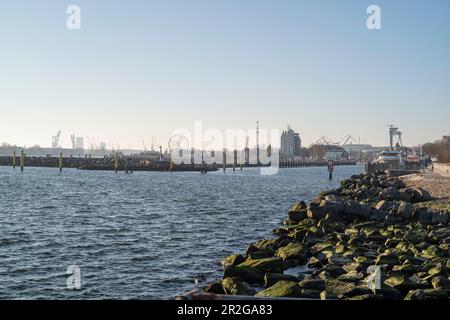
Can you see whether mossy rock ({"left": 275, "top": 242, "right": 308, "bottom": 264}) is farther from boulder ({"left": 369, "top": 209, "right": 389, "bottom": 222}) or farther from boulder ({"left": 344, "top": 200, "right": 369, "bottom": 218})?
boulder ({"left": 369, "top": 209, "right": 389, "bottom": 222})

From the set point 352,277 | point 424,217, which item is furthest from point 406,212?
point 352,277

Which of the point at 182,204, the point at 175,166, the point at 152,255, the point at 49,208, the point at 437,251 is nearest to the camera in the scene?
the point at 437,251

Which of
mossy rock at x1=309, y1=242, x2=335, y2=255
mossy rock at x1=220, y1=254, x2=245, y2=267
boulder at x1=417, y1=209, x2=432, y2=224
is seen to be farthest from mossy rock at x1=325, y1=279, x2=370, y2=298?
boulder at x1=417, y1=209, x2=432, y2=224

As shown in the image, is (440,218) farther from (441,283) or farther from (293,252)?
(441,283)

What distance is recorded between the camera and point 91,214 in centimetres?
3578

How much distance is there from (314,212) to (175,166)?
338ft

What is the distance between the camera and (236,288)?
14.0m

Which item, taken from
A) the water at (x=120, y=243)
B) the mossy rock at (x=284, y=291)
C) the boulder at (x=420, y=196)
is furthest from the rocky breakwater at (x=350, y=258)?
the boulder at (x=420, y=196)

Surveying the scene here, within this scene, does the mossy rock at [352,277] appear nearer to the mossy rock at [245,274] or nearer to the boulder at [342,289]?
the boulder at [342,289]

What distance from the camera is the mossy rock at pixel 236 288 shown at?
45.6 feet

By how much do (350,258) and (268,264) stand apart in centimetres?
320
